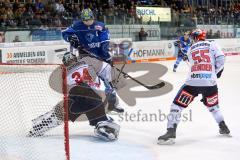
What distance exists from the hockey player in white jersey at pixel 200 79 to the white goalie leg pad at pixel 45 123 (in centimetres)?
106

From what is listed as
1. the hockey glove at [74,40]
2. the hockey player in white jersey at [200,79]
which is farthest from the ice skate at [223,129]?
the hockey glove at [74,40]

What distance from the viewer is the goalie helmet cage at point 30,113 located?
381 cm

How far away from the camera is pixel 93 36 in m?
Answer: 5.77

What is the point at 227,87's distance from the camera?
28.1ft

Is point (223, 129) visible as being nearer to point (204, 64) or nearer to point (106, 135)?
point (204, 64)

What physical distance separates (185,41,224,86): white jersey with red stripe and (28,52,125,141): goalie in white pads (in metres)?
0.93

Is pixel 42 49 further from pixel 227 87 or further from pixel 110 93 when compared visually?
pixel 110 93

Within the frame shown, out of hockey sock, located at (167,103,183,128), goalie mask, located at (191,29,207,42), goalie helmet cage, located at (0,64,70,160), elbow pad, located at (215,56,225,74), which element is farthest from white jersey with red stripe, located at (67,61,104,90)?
elbow pad, located at (215,56,225,74)

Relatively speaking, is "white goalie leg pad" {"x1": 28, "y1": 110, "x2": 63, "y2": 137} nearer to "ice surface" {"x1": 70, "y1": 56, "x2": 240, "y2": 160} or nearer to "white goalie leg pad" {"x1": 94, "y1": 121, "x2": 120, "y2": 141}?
"ice surface" {"x1": 70, "y1": 56, "x2": 240, "y2": 160}

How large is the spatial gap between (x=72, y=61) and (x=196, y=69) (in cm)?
126

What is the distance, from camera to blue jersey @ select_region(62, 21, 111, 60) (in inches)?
226

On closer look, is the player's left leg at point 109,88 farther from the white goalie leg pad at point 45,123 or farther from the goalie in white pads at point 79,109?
the white goalie leg pad at point 45,123

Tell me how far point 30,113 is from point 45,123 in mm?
548

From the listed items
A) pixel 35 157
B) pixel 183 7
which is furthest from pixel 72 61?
pixel 183 7
